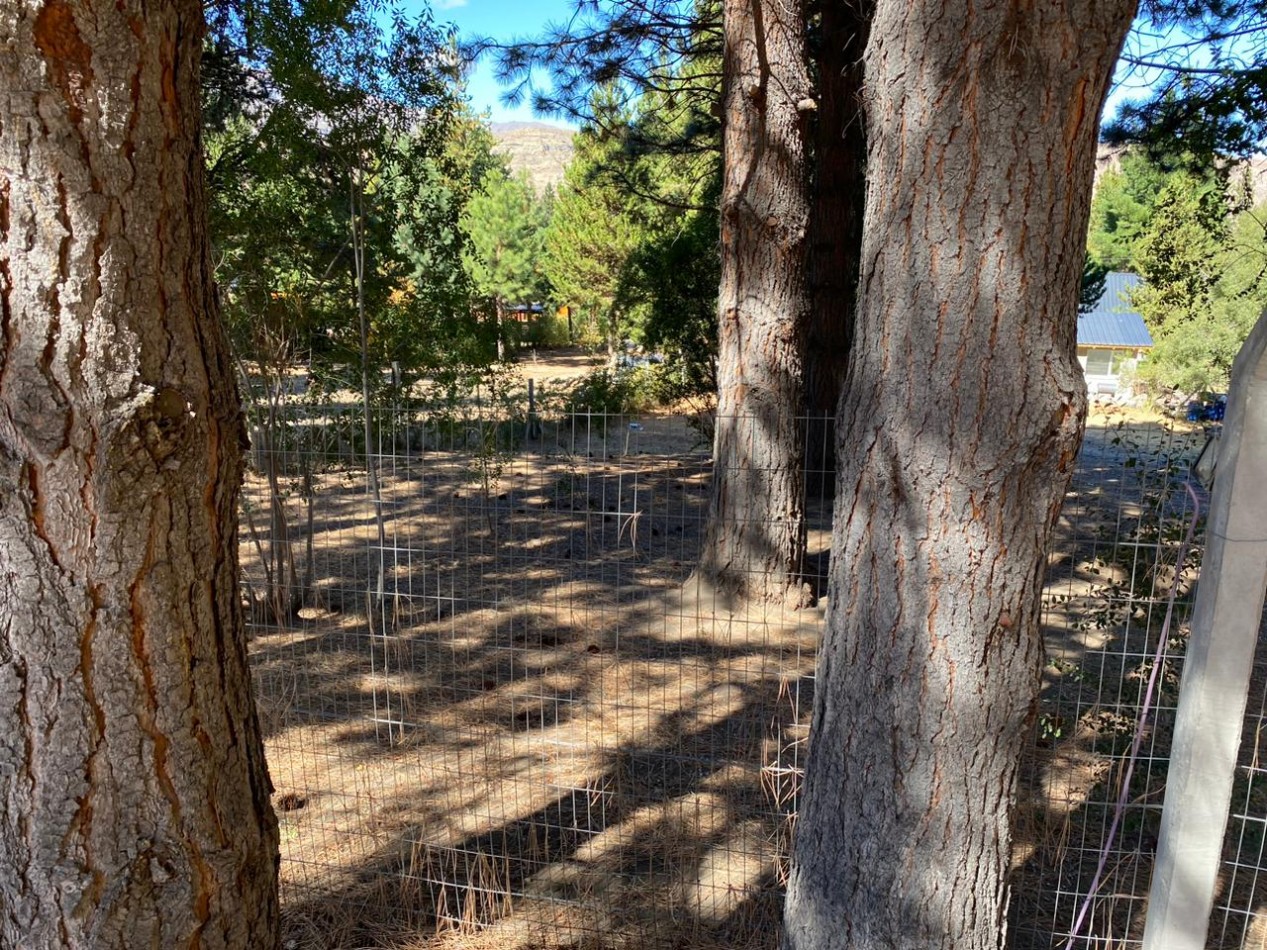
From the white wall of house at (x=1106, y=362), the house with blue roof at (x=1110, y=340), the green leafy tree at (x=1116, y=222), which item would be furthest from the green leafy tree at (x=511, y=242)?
the green leafy tree at (x=1116, y=222)

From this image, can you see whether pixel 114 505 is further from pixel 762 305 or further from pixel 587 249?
pixel 587 249

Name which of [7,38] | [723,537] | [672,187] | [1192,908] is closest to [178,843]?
[7,38]

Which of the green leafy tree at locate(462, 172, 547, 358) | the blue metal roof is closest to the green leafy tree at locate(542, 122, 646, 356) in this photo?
the green leafy tree at locate(462, 172, 547, 358)

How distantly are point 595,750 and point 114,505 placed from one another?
2.91 m

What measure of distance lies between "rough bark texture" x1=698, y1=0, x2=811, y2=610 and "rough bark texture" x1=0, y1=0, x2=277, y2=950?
404cm

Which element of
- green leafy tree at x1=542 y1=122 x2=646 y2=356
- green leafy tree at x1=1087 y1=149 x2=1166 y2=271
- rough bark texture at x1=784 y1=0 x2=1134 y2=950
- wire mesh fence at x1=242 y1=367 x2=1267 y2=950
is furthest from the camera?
green leafy tree at x1=1087 y1=149 x2=1166 y2=271

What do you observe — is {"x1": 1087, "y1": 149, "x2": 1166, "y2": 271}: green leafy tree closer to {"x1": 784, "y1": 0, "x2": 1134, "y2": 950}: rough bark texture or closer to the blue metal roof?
the blue metal roof

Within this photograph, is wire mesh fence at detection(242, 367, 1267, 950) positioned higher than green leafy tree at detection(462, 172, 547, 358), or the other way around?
green leafy tree at detection(462, 172, 547, 358)

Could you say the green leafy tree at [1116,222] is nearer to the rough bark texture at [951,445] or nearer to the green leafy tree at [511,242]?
the green leafy tree at [511,242]

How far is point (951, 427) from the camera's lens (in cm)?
208

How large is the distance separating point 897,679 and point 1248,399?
3.13ft

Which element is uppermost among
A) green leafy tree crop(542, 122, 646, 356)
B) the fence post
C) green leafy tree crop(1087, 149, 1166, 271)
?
green leafy tree crop(1087, 149, 1166, 271)

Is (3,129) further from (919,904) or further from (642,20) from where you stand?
(642,20)

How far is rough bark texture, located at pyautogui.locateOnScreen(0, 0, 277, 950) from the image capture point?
5.43 ft
